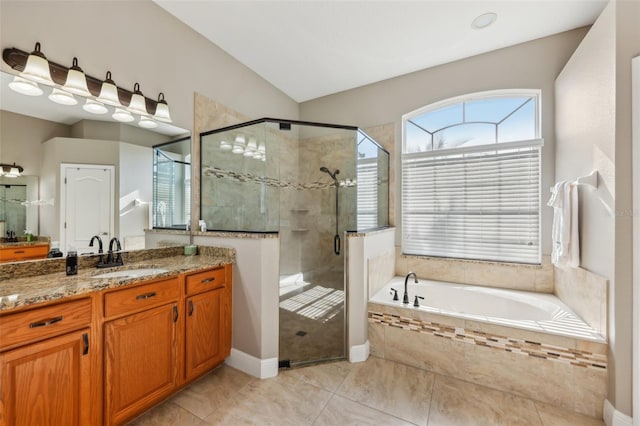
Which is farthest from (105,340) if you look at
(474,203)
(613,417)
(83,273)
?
(474,203)

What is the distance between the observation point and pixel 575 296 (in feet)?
6.93

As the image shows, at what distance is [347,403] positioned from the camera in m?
1.75

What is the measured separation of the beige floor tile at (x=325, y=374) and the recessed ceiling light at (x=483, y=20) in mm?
3279

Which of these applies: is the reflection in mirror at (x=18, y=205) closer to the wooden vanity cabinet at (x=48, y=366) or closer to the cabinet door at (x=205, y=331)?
the wooden vanity cabinet at (x=48, y=366)

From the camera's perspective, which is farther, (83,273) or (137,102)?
(137,102)

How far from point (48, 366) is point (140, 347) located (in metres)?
0.41

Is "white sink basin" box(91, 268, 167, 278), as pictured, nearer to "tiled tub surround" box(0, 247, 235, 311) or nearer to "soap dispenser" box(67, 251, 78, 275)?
"tiled tub surround" box(0, 247, 235, 311)

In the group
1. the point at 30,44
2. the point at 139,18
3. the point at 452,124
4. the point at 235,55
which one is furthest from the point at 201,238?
the point at 452,124

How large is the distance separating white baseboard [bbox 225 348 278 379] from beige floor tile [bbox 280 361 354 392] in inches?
4.2

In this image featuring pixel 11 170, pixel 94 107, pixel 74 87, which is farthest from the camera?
pixel 94 107

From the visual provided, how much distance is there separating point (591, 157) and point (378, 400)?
2.36 meters

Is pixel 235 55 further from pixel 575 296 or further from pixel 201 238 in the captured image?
pixel 575 296

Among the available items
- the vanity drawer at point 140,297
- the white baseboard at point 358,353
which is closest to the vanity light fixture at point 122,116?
the vanity drawer at point 140,297

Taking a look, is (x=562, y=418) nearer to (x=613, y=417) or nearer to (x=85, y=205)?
(x=613, y=417)
